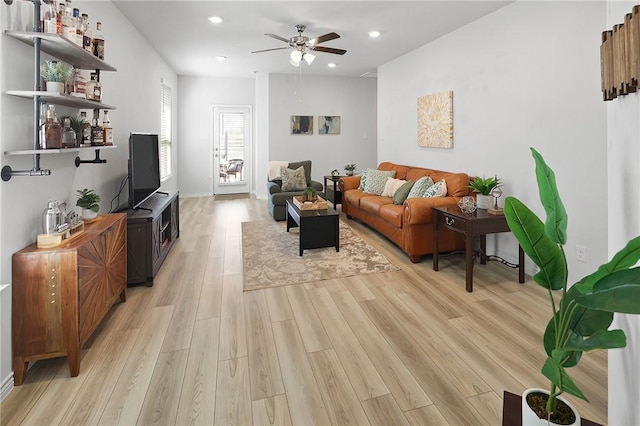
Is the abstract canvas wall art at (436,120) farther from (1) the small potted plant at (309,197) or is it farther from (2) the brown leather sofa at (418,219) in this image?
(1) the small potted plant at (309,197)

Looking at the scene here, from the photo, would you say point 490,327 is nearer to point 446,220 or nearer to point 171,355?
point 446,220

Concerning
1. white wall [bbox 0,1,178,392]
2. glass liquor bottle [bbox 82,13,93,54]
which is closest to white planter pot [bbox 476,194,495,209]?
glass liquor bottle [bbox 82,13,93,54]

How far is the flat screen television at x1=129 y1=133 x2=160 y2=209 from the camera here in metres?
3.38

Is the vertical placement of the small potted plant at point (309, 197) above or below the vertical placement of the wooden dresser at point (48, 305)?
above

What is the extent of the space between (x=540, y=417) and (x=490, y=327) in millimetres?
1440

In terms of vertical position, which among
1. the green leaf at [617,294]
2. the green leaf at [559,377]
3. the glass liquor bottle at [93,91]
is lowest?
the green leaf at [559,377]

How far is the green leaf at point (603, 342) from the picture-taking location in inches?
38.3

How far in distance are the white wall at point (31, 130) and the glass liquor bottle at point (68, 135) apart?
193 millimetres

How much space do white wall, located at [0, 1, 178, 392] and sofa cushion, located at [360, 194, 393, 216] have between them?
10.4ft

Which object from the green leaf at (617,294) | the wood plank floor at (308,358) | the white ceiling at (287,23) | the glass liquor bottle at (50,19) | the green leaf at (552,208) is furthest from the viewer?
the white ceiling at (287,23)

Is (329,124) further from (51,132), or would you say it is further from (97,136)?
(51,132)

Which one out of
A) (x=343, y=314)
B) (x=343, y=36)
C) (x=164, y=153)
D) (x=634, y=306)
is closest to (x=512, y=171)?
(x=343, y=314)

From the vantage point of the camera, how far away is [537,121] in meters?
3.39

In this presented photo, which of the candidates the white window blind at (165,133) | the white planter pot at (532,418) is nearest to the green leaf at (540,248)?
the white planter pot at (532,418)
